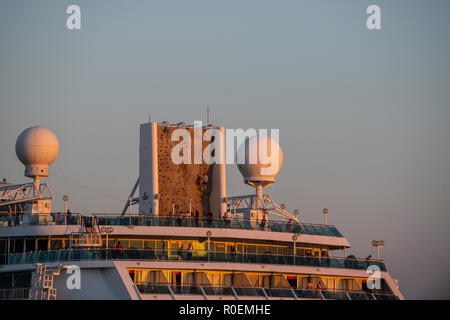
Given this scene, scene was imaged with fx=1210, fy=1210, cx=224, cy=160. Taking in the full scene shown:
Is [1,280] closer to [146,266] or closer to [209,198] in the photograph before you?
[146,266]

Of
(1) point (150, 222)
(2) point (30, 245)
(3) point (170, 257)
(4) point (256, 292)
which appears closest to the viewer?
(3) point (170, 257)

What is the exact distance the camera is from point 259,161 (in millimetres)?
87000

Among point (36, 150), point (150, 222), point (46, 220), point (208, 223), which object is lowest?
point (208, 223)

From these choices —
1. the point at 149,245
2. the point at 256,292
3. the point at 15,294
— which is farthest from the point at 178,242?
the point at 15,294

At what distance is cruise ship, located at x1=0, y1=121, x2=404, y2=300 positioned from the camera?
7406cm

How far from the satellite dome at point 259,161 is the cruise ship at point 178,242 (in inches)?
3.8

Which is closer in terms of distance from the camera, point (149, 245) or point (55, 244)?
point (149, 245)

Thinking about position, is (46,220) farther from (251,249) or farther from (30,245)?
(251,249)

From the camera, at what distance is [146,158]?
84.6 metres

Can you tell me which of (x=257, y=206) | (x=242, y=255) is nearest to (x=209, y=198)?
(x=257, y=206)

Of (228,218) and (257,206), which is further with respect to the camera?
(257,206)

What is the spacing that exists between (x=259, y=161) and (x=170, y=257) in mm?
14758
